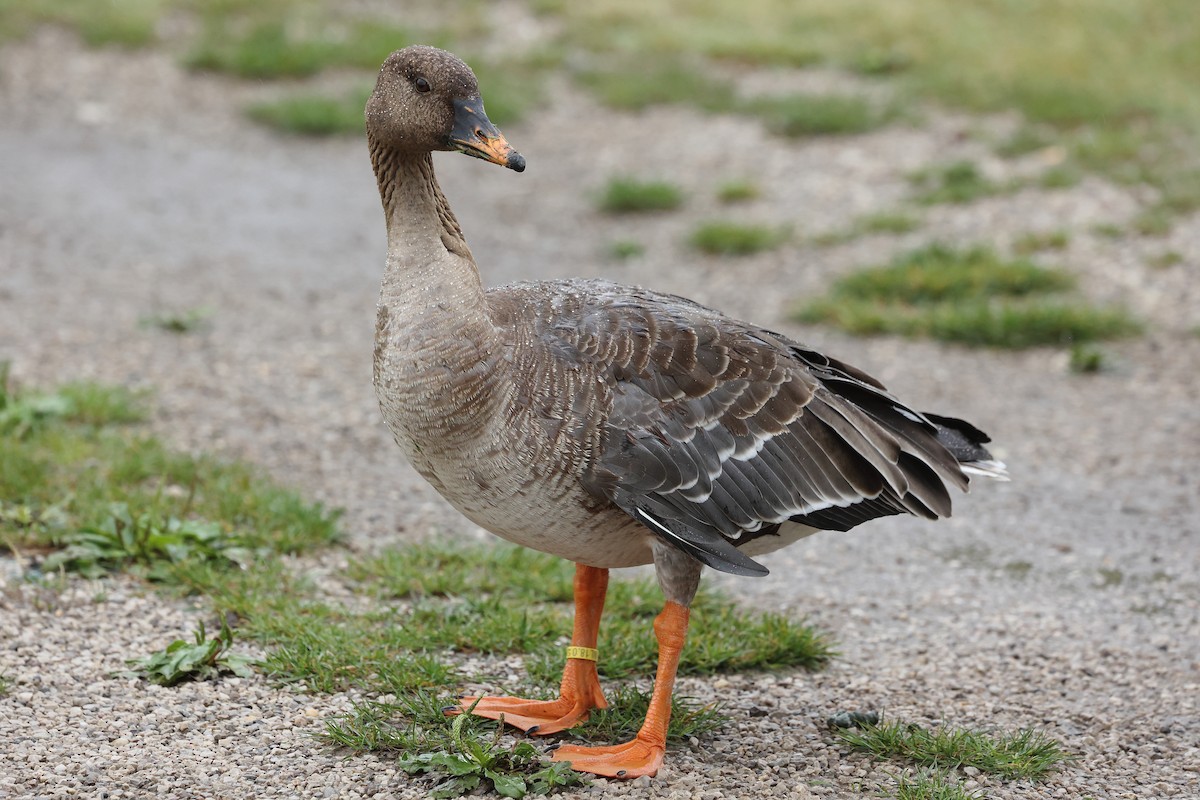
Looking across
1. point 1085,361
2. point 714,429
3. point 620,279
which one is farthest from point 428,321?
point 620,279

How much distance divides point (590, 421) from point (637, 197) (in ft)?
25.8

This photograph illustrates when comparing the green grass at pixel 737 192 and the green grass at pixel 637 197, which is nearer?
the green grass at pixel 637 197

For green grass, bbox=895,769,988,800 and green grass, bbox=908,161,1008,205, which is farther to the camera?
green grass, bbox=908,161,1008,205

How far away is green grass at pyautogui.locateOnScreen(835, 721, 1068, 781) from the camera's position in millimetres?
4820

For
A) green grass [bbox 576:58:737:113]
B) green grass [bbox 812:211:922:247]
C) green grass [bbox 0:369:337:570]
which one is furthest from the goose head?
green grass [bbox 576:58:737:113]

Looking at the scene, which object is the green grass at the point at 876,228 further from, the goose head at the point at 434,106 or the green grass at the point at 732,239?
the goose head at the point at 434,106

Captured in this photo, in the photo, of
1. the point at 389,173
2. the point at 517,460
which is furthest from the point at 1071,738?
the point at 389,173

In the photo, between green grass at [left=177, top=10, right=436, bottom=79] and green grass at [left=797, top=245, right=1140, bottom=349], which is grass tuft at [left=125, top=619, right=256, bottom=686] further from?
green grass at [left=177, top=10, right=436, bottom=79]

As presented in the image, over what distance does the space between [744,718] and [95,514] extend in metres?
3.20

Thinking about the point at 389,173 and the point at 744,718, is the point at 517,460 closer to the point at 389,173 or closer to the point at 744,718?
the point at 389,173

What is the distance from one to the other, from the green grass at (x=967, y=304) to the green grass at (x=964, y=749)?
525 cm

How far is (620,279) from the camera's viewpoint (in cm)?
1088

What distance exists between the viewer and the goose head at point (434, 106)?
4641 mm

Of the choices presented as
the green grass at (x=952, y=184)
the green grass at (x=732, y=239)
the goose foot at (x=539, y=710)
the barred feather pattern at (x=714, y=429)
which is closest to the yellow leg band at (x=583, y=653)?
the goose foot at (x=539, y=710)
